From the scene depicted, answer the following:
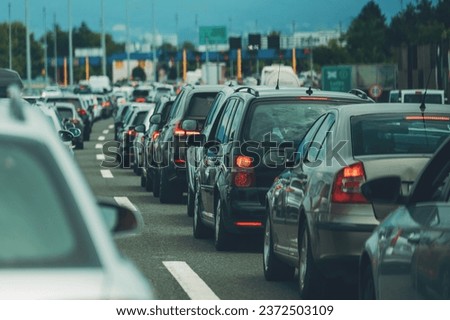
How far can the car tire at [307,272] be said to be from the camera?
420 inches

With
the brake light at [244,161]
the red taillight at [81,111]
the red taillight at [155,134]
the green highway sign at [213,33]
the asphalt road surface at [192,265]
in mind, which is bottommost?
the asphalt road surface at [192,265]

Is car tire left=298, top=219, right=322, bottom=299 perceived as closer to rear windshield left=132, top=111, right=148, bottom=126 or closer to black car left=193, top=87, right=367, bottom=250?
black car left=193, top=87, right=367, bottom=250

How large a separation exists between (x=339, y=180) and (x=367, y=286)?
6.98 feet

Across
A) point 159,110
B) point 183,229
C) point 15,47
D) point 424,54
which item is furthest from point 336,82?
point 15,47

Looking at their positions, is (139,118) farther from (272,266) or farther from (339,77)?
(339,77)

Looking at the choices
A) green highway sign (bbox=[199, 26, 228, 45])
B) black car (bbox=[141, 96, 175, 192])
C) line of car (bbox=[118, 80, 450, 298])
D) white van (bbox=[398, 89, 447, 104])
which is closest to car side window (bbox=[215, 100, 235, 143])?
line of car (bbox=[118, 80, 450, 298])

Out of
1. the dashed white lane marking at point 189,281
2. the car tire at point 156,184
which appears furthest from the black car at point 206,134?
the car tire at point 156,184

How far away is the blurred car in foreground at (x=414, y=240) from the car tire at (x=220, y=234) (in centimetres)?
641

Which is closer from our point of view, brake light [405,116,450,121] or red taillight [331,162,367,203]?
red taillight [331,162,367,203]

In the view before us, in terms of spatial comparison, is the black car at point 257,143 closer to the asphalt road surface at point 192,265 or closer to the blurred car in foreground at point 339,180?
the asphalt road surface at point 192,265

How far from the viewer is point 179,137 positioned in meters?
22.0

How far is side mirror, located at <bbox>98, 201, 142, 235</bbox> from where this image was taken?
6684 millimetres

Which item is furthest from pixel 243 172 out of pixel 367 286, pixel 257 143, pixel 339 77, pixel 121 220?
pixel 339 77
